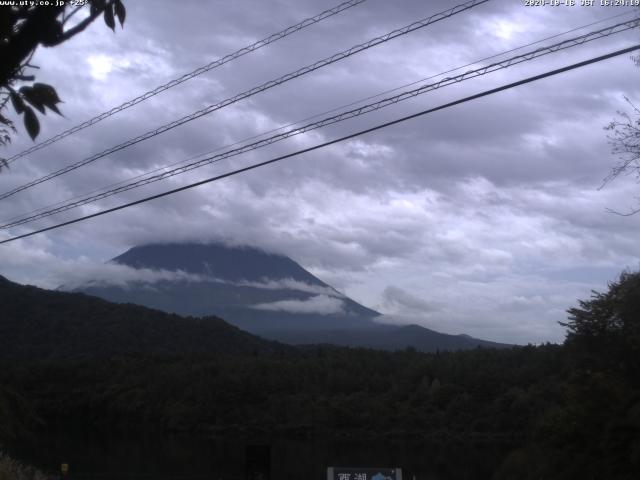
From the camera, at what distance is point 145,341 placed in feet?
412

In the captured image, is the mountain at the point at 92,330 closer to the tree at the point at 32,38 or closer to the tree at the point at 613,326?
the tree at the point at 613,326

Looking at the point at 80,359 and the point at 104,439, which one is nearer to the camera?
the point at 104,439

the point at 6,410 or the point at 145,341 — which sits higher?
the point at 145,341

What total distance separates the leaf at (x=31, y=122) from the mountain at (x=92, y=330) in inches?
3835

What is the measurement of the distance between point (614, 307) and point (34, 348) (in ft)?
289

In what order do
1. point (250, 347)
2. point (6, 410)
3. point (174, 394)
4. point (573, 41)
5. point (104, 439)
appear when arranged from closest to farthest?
point (573, 41) → point (6, 410) → point (104, 439) → point (174, 394) → point (250, 347)

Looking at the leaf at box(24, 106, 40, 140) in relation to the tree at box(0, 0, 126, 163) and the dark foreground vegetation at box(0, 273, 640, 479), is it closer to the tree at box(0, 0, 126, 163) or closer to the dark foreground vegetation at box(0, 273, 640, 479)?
the tree at box(0, 0, 126, 163)

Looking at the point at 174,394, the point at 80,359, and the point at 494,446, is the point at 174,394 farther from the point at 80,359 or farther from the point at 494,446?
the point at 494,446

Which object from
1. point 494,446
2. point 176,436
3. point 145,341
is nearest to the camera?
point 494,446

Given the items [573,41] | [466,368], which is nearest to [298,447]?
[466,368]

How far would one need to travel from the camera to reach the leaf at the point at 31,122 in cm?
423

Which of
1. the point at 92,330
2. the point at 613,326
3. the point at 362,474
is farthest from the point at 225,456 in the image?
the point at 92,330

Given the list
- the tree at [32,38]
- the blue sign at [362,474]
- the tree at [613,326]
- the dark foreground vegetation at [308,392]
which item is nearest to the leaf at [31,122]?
the tree at [32,38]

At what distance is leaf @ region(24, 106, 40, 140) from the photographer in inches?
167
